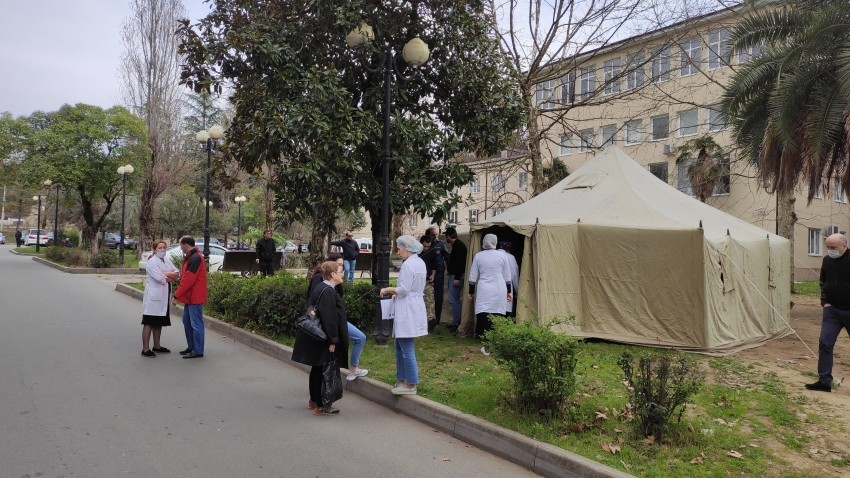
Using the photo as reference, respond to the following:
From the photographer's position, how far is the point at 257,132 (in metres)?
9.55

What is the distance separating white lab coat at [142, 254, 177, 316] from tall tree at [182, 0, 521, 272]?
2.28 metres

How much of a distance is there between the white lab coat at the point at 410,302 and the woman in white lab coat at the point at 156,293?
4.12 meters

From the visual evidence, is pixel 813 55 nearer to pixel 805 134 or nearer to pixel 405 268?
pixel 805 134

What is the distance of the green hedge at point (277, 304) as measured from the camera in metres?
9.82

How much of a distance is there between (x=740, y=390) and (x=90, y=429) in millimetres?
6905

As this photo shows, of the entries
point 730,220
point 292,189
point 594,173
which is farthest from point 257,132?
point 730,220

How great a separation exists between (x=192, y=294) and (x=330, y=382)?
11.4 feet

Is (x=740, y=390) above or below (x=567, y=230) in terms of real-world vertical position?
below

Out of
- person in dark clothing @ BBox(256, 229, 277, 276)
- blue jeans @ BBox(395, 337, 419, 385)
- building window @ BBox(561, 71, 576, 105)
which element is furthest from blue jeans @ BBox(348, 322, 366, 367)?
building window @ BBox(561, 71, 576, 105)

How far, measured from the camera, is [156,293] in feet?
28.6

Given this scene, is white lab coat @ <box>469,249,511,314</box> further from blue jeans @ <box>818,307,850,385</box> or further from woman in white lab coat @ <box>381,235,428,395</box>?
blue jeans @ <box>818,307,850,385</box>

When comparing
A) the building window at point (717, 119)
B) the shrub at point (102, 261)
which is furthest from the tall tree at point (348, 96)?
the shrub at point (102, 261)

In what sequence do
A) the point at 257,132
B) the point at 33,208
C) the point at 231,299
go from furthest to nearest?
1. the point at 33,208
2. the point at 231,299
3. the point at 257,132

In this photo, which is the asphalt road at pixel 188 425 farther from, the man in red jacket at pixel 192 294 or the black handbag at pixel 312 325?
the black handbag at pixel 312 325
